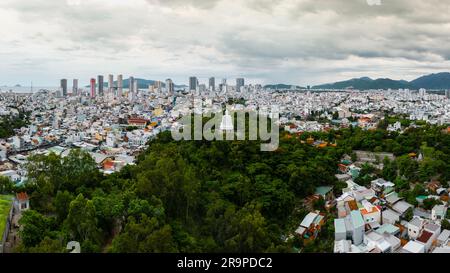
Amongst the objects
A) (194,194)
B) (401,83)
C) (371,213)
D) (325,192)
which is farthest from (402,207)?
(401,83)

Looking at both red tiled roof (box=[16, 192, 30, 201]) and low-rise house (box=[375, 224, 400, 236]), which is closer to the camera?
red tiled roof (box=[16, 192, 30, 201])

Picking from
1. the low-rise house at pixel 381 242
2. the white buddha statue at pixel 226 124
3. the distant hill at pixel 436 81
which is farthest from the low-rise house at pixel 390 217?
the distant hill at pixel 436 81

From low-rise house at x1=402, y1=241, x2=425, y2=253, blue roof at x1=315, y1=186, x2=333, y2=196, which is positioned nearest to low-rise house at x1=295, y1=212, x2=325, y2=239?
blue roof at x1=315, y1=186, x2=333, y2=196

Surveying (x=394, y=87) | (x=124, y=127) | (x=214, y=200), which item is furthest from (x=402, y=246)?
(x=394, y=87)

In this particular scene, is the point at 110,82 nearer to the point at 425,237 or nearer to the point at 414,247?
the point at 425,237

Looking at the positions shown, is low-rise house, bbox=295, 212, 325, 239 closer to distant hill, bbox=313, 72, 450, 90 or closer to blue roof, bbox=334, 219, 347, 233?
blue roof, bbox=334, 219, 347, 233

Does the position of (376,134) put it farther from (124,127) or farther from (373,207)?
(124,127)

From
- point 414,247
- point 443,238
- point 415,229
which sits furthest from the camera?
point 415,229
